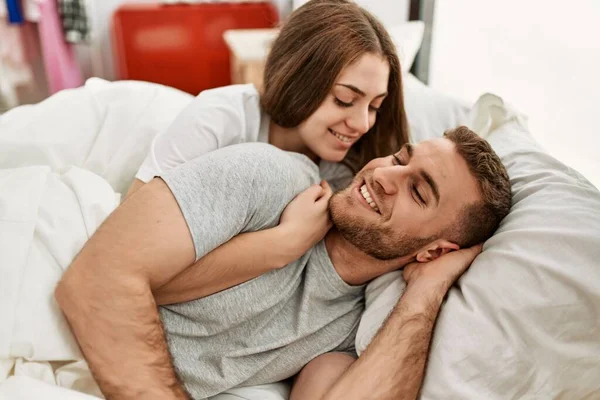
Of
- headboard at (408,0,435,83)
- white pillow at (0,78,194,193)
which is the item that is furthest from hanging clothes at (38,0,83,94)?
headboard at (408,0,435,83)

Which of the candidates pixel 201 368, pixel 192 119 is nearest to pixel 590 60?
pixel 192 119

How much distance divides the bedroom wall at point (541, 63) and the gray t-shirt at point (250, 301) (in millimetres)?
703

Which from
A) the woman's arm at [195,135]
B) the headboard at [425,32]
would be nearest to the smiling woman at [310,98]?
the woman's arm at [195,135]

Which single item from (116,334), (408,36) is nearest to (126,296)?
(116,334)

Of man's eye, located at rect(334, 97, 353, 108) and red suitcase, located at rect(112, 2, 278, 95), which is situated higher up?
man's eye, located at rect(334, 97, 353, 108)

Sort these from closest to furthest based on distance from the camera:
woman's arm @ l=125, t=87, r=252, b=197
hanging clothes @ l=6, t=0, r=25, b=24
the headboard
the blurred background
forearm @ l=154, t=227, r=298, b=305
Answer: forearm @ l=154, t=227, r=298, b=305, woman's arm @ l=125, t=87, r=252, b=197, the blurred background, the headboard, hanging clothes @ l=6, t=0, r=25, b=24

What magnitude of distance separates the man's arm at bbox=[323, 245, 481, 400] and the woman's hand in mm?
→ 213

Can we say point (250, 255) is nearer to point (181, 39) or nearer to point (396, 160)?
point (396, 160)

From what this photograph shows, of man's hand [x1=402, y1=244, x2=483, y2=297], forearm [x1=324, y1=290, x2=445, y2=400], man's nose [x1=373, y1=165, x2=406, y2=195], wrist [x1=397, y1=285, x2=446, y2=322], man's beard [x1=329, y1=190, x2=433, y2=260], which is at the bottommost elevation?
forearm [x1=324, y1=290, x2=445, y2=400]

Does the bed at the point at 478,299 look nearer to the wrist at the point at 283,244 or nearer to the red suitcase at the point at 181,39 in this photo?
the wrist at the point at 283,244

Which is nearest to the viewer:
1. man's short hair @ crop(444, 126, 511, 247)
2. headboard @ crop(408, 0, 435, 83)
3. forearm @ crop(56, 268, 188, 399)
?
forearm @ crop(56, 268, 188, 399)

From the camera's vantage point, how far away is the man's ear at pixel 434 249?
1.10m

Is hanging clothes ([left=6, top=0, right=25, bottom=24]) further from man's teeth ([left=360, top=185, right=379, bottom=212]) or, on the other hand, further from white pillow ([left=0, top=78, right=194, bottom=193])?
man's teeth ([left=360, top=185, right=379, bottom=212])

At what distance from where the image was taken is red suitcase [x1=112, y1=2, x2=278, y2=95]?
336 centimetres
